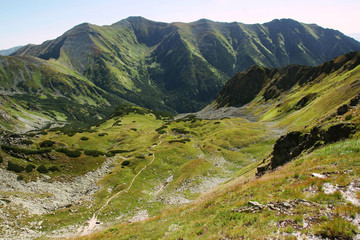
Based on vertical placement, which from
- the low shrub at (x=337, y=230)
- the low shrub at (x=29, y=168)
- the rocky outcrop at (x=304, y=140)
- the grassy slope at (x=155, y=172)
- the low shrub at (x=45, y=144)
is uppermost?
the low shrub at (x=337, y=230)

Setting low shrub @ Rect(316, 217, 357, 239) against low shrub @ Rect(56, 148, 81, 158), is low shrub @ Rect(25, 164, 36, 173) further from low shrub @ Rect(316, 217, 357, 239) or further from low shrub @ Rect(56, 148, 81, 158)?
low shrub @ Rect(316, 217, 357, 239)

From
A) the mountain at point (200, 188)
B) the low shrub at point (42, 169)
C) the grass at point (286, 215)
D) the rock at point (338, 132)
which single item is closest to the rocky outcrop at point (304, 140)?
the rock at point (338, 132)

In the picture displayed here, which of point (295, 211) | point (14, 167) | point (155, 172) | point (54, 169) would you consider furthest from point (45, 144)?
point (295, 211)

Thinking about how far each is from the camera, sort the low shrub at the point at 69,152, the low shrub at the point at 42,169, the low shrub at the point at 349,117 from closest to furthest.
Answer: the low shrub at the point at 349,117, the low shrub at the point at 42,169, the low shrub at the point at 69,152

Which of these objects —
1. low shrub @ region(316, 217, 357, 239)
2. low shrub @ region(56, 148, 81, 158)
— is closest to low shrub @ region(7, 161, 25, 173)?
low shrub @ region(56, 148, 81, 158)

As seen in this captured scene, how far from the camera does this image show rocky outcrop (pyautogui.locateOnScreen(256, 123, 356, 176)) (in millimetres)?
24359

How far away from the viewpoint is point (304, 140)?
3077 centimetres

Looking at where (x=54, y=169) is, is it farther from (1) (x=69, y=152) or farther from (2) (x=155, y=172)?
(2) (x=155, y=172)

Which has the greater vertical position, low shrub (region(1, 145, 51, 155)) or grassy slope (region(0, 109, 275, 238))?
low shrub (region(1, 145, 51, 155))

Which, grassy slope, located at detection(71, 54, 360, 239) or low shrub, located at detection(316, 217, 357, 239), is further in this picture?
grassy slope, located at detection(71, 54, 360, 239)

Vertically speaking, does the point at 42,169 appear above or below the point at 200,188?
above

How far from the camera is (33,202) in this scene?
38.7 meters

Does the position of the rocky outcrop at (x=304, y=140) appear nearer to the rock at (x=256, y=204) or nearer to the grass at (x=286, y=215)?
the grass at (x=286, y=215)

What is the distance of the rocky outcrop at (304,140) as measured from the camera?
24.4 metres
